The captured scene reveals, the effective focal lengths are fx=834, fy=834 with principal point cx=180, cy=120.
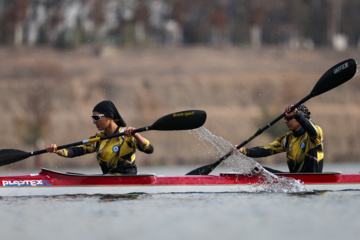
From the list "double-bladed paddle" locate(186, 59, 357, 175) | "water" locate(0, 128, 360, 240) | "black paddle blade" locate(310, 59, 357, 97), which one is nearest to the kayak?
"water" locate(0, 128, 360, 240)

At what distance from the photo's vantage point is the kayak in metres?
16.2

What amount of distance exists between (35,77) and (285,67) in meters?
26.9

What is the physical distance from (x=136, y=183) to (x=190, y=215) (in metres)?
2.81

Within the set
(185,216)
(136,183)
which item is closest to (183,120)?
(136,183)

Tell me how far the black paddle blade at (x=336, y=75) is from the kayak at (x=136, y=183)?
2.24 m

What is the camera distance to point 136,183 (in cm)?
1622

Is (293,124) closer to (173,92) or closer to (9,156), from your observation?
(9,156)

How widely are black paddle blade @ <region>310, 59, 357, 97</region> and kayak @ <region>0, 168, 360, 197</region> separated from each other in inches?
88.1

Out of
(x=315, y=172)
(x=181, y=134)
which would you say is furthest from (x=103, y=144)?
(x=181, y=134)

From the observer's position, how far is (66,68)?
78.3 metres

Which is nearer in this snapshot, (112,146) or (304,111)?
(112,146)

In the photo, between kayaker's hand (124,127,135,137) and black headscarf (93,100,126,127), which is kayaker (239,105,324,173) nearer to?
kayaker's hand (124,127,135,137)

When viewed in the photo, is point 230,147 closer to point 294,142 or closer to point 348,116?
point 294,142

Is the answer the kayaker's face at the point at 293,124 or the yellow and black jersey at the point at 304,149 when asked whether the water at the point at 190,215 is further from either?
the kayaker's face at the point at 293,124
